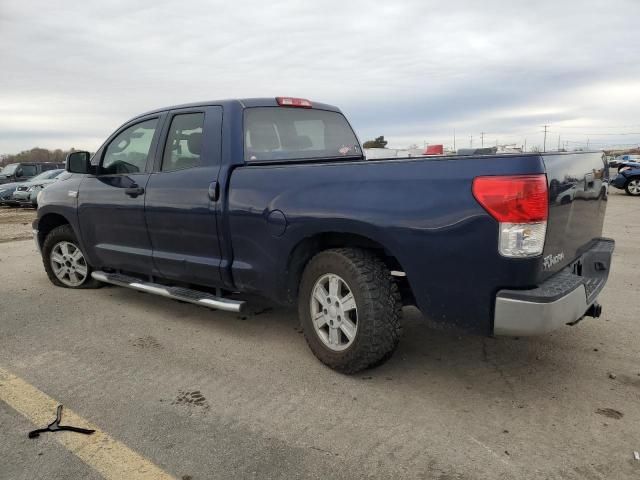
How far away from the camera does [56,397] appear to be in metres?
3.16

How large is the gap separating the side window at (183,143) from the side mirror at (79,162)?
1.14 metres

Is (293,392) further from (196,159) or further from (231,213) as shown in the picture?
(196,159)

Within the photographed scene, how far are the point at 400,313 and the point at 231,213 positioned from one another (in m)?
1.43

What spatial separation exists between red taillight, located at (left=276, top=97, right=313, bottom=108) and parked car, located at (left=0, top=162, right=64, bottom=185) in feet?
71.3

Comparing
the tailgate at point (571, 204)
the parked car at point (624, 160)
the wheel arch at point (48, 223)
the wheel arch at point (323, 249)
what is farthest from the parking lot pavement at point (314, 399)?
the parked car at point (624, 160)

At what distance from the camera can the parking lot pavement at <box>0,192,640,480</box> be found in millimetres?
2449

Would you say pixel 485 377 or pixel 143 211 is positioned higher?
pixel 143 211

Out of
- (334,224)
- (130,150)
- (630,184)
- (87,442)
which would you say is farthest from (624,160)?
(87,442)

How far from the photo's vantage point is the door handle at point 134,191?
14.7ft

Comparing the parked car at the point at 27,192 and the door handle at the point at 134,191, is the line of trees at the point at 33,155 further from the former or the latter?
the door handle at the point at 134,191

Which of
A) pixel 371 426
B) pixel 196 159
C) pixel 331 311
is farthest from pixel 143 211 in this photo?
pixel 371 426

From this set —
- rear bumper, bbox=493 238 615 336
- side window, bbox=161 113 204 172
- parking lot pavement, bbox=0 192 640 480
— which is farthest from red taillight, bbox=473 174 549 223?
side window, bbox=161 113 204 172

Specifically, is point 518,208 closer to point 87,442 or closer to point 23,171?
point 87,442

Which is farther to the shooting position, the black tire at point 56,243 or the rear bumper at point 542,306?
the black tire at point 56,243
